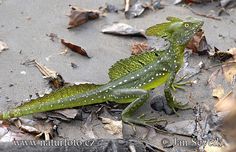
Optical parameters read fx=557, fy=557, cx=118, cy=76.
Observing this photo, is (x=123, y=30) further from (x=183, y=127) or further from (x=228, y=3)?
(x=183, y=127)

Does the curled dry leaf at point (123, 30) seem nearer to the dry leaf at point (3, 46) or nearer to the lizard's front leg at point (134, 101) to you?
the dry leaf at point (3, 46)

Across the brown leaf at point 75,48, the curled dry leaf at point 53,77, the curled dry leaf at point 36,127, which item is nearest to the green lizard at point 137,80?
the curled dry leaf at point 36,127

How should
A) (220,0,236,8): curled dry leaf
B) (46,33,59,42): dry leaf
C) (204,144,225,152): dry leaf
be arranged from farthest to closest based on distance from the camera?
(220,0,236,8): curled dry leaf
(46,33,59,42): dry leaf
(204,144,225,152): dry leaf

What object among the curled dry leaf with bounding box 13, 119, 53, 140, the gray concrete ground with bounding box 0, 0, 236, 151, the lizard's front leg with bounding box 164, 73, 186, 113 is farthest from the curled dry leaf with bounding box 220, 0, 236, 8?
the curled dry leaf with bounding box 13, 119, 53, 140

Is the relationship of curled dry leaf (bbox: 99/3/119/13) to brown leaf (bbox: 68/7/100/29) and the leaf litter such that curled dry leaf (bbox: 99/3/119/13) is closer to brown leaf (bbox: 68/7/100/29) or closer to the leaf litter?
brown leaf (bbox: 68/7/100/29)

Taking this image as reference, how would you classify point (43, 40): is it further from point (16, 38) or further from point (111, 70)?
point (111, 70)

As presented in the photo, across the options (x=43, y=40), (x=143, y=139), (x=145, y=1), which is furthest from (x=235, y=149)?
(x=145, y=1)
